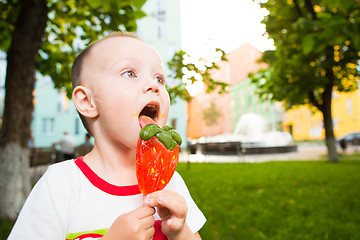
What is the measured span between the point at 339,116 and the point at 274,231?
36673mm

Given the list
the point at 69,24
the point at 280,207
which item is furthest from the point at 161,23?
the point at 280,207

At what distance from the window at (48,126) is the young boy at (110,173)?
26167mm

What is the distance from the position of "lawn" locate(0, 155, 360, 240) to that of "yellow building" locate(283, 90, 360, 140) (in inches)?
977

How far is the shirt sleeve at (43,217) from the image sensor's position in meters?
0.89

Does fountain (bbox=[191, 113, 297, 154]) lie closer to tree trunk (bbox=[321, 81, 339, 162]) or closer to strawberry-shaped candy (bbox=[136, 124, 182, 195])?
tree trunk (bbox=[321, 81, 339, 162])

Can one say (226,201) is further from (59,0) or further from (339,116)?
(339,116)

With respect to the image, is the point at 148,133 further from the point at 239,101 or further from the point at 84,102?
the point at 239,101

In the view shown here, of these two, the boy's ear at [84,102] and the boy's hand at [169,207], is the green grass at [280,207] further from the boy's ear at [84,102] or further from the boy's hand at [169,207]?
the boy's ear at [84,102]

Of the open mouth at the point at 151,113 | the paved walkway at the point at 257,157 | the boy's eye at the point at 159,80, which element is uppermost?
the boy's eye at the point at 159,80

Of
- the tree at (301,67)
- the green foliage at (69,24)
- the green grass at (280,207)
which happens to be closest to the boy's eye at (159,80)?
the green foliage at (69,24)

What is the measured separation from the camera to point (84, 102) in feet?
3.53

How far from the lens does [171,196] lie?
84 cm

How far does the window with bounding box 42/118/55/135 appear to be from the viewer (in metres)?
24.3

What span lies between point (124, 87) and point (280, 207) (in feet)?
13.1
